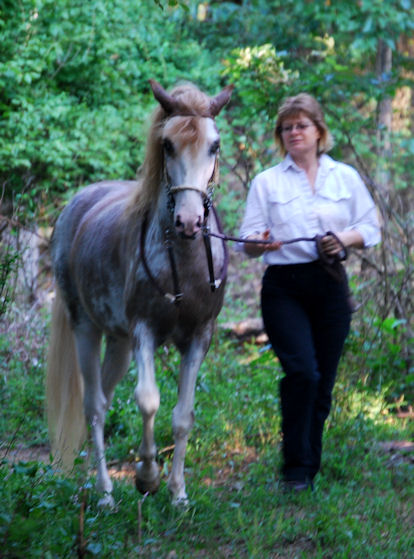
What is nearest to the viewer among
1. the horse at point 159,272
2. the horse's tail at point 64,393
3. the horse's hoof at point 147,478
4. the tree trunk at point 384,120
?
the horse at point 159,272

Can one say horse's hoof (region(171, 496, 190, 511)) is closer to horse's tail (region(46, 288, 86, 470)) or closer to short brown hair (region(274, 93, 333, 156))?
horse's tail (region(46, 288, 86, 470))

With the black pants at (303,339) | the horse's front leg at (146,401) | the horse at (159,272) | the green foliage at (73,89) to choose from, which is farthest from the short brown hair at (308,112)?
the green foliage at (73,89)

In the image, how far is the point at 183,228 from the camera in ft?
10.8

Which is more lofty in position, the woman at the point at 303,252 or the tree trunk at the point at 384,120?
the tree trunk at the point at 384,120

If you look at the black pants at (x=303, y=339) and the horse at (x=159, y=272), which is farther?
the black pants at (x=303, y=339)

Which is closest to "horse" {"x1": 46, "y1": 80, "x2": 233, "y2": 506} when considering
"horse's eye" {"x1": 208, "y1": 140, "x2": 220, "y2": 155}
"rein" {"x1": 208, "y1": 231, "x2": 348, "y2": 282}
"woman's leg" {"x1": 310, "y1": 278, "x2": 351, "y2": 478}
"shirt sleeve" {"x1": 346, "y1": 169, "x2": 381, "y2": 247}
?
"horse's eye" {"x1": 208, "y1": 140, "x2": 220, "y2": 155}

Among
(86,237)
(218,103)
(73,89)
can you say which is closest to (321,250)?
(218,103)

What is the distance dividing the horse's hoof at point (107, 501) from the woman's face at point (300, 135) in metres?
2.11

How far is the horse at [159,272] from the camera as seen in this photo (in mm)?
3514

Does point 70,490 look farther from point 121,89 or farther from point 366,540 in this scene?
point 121,89

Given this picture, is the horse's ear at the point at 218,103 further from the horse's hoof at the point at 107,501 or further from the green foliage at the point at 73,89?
the green foliage at the point at 73,89

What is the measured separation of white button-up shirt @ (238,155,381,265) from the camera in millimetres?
3869

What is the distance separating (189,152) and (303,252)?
85 cm

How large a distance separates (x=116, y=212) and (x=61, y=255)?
2.64 feet
